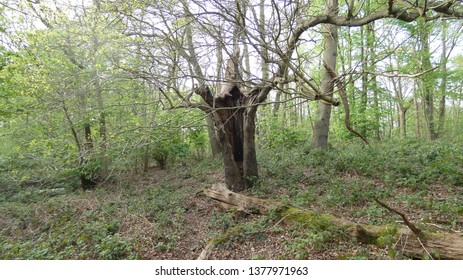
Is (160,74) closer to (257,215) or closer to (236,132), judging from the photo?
(236,132)

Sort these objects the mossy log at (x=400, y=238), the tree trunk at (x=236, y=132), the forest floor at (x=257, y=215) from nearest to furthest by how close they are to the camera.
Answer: the mossy log at (x=400, y=238) < the forest floor at (x=257, y=215) < the tree trunk at (x=236, y=132)

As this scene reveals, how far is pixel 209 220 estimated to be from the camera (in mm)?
5051

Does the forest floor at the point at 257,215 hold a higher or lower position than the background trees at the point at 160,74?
lower

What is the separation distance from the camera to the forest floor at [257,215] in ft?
11.7

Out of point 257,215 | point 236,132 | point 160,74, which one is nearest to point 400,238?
point 257,215

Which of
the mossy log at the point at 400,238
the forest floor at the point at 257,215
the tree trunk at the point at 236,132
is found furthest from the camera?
the tree trunk at the point at 236,132

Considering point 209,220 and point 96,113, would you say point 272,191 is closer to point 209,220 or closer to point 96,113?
point 209,220

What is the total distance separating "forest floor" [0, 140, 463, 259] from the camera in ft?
11.7

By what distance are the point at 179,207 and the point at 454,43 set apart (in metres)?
15.2

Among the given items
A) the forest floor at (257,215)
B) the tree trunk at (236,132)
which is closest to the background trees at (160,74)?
the tree trunk at (236,132)

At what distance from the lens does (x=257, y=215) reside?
4.69 meters

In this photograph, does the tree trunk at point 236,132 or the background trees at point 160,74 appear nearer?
Result: the background trees at point 160,74

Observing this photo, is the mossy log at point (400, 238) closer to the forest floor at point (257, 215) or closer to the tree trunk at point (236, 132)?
the forest floor at point (257, 215)

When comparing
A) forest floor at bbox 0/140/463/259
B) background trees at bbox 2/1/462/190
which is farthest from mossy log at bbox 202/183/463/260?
background trees at bbox 2/1/462/190
